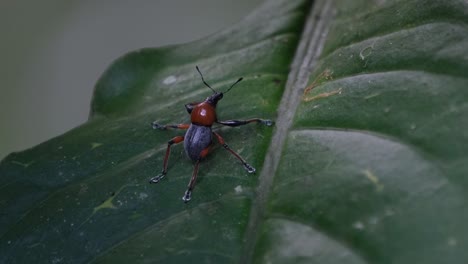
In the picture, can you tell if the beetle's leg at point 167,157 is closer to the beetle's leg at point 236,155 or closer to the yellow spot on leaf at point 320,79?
the beetle's leg at point 236,155

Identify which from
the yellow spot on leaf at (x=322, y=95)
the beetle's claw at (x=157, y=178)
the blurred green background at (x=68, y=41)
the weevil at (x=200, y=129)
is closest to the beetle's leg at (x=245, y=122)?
the weevil at (x=200, y=129)

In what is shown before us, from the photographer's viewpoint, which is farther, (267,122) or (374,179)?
(267,122)

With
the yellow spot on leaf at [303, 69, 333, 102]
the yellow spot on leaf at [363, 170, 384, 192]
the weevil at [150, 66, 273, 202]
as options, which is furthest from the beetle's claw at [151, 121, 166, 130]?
the yellow spot on leaf at [363, 170, 384, 192]

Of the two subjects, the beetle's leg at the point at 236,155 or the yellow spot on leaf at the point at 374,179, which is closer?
the yellow spot on leaf at the point at 374,179

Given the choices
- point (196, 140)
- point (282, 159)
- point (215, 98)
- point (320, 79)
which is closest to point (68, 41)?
point (215, 98)

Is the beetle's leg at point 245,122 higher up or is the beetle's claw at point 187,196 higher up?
the beetle's claw at point 187,196

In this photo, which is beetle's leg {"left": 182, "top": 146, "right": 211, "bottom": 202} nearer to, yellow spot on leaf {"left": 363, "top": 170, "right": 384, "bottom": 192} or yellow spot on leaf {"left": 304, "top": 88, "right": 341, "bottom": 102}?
yellow spot on leaf {"left": 304, "top": 88, "right": 341, "bottom": 102}

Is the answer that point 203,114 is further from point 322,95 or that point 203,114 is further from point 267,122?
point 322,95

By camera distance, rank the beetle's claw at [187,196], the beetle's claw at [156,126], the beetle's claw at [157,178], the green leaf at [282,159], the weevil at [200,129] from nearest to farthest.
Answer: the green leaf at [282,159], the beetle's claw at [187,196], the beetle's claw at [157,178], the weevil at [200,129], the beetle's claw at [156,126]

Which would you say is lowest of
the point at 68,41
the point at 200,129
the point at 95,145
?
the point at 68,41
